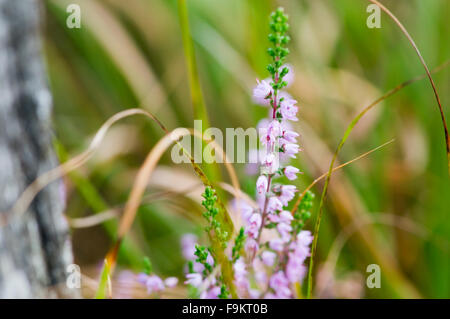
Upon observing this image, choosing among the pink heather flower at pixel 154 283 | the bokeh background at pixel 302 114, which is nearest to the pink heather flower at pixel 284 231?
the pink heather flower at pixel 154 283

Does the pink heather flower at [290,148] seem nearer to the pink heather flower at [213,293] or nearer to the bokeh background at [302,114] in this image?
the pink heather flower at [213,293]

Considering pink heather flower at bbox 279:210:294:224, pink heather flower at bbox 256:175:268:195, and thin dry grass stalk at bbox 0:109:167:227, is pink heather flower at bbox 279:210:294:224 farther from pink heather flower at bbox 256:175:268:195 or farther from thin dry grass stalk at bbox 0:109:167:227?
thin dry grass stalk at bbox 0:109:167:227

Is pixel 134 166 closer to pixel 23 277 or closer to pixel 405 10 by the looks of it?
pixel 23 277

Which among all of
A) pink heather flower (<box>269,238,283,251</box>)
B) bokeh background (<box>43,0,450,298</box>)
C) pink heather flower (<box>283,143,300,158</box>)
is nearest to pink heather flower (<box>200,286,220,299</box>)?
pink heather flower (<box>269,238,283,251</box>)

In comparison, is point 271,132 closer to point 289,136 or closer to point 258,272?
point 289,136

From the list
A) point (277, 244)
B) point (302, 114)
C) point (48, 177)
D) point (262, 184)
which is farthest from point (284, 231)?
point (302, 114)
